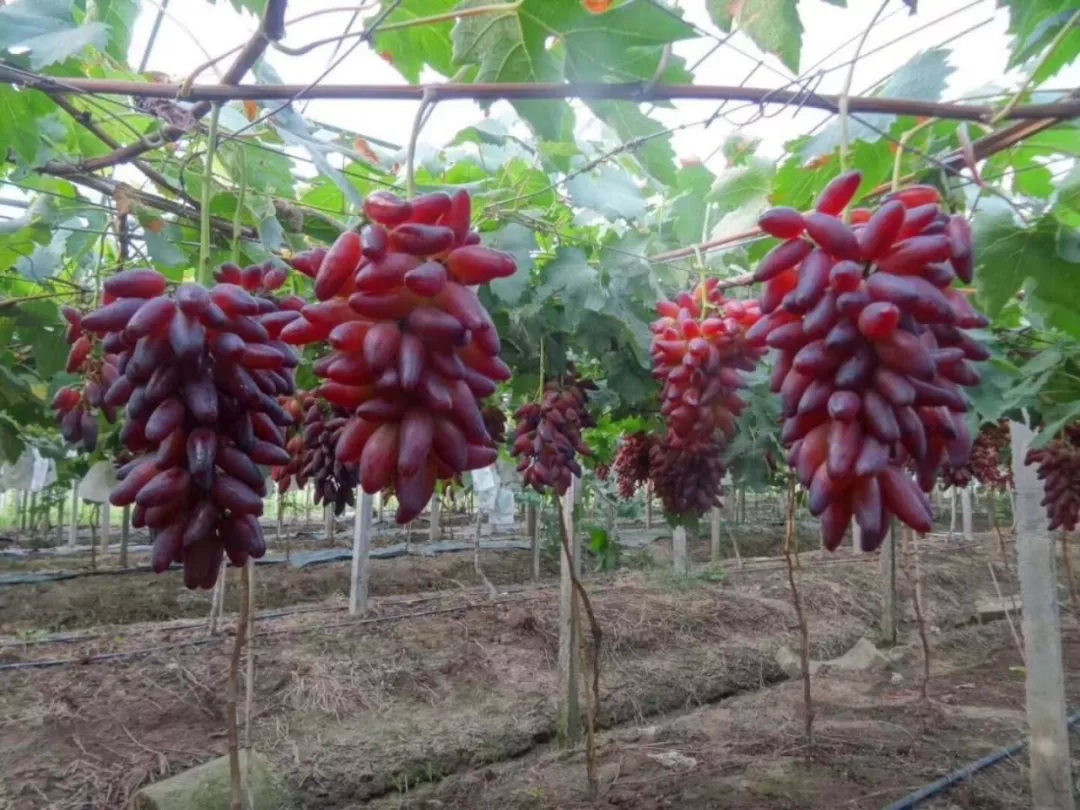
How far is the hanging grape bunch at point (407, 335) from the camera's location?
1.02 meters

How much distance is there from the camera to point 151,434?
3.64ft

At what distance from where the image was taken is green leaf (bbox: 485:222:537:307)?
2619mm

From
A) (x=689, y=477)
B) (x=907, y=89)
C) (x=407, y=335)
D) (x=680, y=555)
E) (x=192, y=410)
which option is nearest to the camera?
(x=407, y=335)

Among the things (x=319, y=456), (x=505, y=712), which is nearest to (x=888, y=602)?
(x=505, y=712)

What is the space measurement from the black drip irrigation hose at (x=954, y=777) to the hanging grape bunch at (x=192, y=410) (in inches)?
178

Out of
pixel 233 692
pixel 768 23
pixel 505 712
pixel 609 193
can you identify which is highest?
pixel 609 193

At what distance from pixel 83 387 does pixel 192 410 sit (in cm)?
163

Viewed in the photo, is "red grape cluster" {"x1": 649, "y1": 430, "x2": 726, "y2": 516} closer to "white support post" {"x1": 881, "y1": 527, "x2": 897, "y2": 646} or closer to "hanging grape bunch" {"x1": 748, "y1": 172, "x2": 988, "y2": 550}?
"hanging grape bunch" {"x1": 748, "y1": 172, "x2": 988, "y2": 550}

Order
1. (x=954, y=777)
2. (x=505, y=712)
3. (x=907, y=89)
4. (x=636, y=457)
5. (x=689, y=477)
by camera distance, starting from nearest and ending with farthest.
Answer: (x=907, y=89)
(x=689, y=477)
(x=636, y=457)
(x=954, y=777)
(x=505, y=712)

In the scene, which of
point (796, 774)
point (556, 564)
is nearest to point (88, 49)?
point (796, 774)

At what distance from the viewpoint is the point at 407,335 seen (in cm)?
103

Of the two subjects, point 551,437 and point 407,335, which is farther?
point 551,437

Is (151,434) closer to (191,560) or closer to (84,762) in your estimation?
(191,560)

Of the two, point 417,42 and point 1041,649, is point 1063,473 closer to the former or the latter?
point 1041,649
